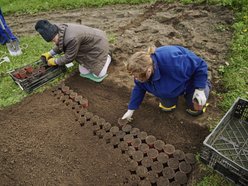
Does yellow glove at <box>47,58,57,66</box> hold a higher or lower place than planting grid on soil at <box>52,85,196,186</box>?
higher

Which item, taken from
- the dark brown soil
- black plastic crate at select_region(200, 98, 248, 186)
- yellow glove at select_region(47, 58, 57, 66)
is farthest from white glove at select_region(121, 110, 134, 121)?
yellow glove at select_region(47, 58, 57, 66)

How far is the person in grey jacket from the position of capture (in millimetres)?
3896

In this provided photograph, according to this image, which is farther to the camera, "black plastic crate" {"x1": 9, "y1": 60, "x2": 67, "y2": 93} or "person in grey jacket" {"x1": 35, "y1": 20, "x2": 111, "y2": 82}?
"black plastic crate" {"x1": 9, "y1": 60, "x2": 67, "y2": 93}

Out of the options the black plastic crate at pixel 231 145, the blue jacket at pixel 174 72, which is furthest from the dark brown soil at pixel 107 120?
the blue jacket at pixel 174 72

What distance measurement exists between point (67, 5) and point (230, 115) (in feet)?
18.5

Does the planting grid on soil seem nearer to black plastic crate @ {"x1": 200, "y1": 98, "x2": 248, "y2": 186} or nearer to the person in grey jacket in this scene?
black plastic crate @ {"x1": 200, "y1": 98, "x2": 248, "y2": 186}

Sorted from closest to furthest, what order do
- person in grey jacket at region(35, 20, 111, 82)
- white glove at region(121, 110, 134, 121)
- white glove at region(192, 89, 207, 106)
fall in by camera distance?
white glove at region(192, 89, 207, 106) → white glove at region(121, 110, 134, 121) → person in grey jacket at region(35, 20, 111, 82)

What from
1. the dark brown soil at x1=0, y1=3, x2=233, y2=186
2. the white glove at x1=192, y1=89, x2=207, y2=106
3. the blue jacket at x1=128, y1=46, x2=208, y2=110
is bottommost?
the dark brown soil at x1=0, y1=3, x2=233, y2=186

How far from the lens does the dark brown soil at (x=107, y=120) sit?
10.6ft

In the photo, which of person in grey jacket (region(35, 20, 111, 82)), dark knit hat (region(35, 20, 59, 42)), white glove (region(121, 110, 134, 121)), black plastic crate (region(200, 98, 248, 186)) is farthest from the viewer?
person in grey jacket (region(35, 20, 111, 82))

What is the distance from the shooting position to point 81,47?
14.2 ft

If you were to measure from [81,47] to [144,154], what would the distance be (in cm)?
211

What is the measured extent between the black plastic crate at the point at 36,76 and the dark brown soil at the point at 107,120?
24cm

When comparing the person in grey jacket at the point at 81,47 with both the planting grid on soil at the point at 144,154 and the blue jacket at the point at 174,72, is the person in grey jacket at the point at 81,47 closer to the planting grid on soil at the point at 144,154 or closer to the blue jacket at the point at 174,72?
the planting grid on soil at the point at 144,154
